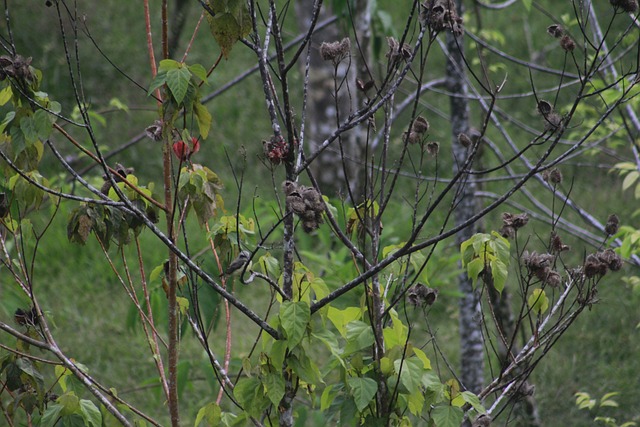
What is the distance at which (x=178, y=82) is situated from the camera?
193 cm

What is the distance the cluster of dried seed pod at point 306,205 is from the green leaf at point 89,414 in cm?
88

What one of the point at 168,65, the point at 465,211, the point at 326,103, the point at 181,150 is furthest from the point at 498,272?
the point at 326,103

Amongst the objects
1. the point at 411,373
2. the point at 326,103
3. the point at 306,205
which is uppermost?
the point at 326,103

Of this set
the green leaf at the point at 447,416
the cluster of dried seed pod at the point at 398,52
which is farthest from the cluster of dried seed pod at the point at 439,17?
the green leaf at the point at 447,416

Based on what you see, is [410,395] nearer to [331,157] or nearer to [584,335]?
[584,335]

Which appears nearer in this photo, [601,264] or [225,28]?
[225,28]

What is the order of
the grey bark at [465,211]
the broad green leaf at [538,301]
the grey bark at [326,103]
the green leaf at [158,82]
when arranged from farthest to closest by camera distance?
the grey bark at [326,103], the grey bark at [465,211], the broad green leaf at [538,301], the green leaf at [158,82]

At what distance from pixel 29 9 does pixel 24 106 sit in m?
7.87

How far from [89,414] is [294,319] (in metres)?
0.70

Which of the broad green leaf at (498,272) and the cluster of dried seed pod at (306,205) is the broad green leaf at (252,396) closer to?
the cluster of dried seed pod at (306,205)

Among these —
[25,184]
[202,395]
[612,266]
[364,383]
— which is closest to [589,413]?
[202,395]

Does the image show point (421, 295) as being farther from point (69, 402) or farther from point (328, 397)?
point (69, 402)

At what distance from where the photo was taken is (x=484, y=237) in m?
2.20

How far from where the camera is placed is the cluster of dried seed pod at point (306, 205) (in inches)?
68.1
